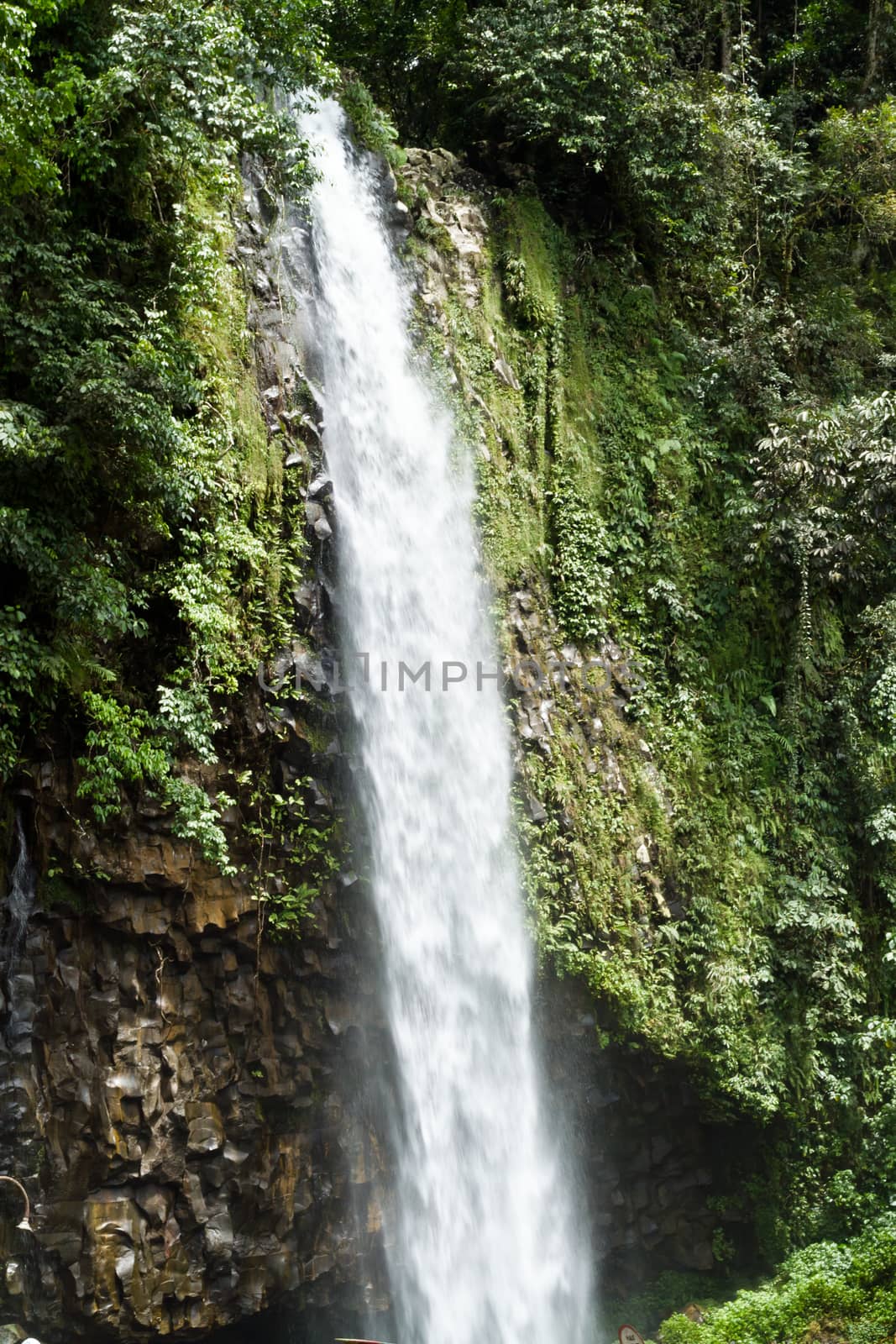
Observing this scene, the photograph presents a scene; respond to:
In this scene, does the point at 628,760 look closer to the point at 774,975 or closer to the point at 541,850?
the point at 541,850

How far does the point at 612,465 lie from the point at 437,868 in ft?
15.6

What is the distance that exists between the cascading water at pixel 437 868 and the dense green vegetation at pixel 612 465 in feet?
1.95

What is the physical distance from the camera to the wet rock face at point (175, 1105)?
7184 millimetres

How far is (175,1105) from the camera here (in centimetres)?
759

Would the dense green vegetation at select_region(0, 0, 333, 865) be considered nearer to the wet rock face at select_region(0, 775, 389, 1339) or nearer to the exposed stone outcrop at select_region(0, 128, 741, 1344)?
the exposed stone outcrop at select_region(0, 128, 741, 1344)

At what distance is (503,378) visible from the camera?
1123 centimetres

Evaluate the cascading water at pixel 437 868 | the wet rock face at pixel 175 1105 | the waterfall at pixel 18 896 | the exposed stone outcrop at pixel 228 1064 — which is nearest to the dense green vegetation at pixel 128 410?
the exposed stone outcrop at pixel 228 1064

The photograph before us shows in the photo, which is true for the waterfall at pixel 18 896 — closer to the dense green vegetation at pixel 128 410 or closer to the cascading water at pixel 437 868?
the dense green vegetation at pixel 128 410

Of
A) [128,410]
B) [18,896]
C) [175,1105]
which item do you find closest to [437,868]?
[175,1105]

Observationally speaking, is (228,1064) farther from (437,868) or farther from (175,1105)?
(437,868)

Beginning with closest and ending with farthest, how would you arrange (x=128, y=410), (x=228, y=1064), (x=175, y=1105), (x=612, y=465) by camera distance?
1. (x=128, y=410)
2. (x=175, y=1105)
3. (x=228, y=1064)
4. (x=612, y=465)

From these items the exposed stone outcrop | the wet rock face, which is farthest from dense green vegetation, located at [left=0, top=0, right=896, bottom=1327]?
the wet rock face

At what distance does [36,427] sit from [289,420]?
241 centimetres

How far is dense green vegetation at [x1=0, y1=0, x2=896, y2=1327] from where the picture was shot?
24.3ft
